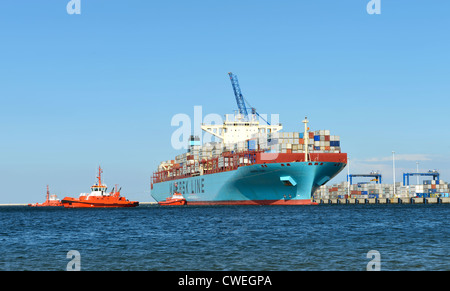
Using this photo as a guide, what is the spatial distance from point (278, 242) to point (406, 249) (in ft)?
26.2

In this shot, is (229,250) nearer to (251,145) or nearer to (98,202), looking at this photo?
(251,145)

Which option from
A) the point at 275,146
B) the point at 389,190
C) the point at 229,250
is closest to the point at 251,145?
the point at 275,146

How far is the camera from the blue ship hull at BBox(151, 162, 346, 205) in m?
94.9

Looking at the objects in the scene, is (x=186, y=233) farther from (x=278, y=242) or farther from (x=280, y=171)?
(x=280, y=171)
